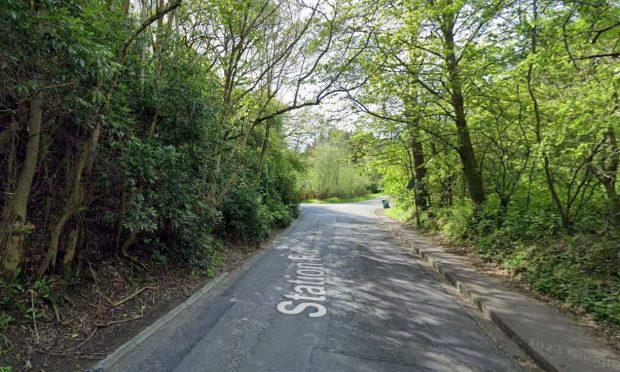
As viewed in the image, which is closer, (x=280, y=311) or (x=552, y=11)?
(x=280, y=311)

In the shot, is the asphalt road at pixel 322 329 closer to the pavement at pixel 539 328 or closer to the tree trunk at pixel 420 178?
the pavement at pixel 539 328

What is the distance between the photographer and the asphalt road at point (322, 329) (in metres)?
3.53

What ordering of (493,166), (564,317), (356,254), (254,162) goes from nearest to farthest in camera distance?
(564,317), (356,254), (493,166), (254,162)

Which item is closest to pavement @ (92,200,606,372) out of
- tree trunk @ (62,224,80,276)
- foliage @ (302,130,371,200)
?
tree trunk @ (62,224,80,276)

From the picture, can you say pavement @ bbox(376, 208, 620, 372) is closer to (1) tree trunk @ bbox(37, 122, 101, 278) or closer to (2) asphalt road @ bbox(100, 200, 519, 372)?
(2) asphalt road @ bbox(100, 200, 519, 372)

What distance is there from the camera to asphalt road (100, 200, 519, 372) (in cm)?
353

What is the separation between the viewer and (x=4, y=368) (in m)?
2.88

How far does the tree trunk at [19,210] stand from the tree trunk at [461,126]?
9197mm

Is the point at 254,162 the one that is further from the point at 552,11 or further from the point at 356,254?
the point at 552,11

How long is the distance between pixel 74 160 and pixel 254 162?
841cm

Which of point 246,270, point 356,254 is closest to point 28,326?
point 246,270

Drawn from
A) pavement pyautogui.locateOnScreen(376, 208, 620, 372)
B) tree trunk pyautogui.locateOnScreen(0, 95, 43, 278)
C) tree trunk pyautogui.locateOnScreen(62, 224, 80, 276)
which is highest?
tree trunk pyautogui.locateOnScreen(0, 95, 43, 278)

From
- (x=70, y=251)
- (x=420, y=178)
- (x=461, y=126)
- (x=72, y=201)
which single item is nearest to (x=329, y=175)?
(x=420, y=178)

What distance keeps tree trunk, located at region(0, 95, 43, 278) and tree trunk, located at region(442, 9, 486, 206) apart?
30.2 feet
